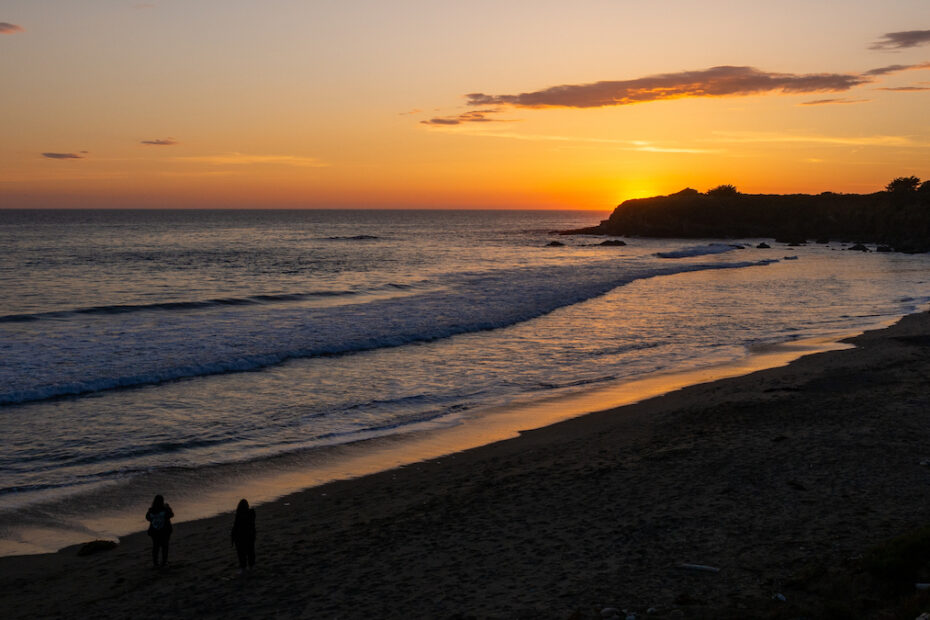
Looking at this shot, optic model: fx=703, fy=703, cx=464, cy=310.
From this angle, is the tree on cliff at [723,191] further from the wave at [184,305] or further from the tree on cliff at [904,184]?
the wave at [184,305]

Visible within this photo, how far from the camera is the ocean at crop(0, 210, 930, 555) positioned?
13.6m

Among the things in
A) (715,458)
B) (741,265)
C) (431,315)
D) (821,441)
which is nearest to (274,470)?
(715,458)

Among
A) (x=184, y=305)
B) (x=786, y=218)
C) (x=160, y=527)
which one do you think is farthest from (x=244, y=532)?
(x=786, y=218)

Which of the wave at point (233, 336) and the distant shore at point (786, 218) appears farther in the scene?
the distant shore at point (786, 218)

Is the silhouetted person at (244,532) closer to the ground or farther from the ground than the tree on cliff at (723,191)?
closer to the ground

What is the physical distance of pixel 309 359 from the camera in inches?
969

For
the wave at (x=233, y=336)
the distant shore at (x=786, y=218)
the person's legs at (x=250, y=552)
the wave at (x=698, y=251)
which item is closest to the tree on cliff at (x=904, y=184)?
the distant shore at (x=786, y=218)

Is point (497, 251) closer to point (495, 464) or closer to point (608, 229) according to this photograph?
point (608, 229)

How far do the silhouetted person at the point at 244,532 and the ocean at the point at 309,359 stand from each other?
307 centimetres

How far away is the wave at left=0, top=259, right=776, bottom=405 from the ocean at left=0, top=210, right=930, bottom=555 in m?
0.13

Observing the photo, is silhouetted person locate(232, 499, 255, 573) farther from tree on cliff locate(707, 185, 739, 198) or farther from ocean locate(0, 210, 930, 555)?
tree on cliff locate(707, 185, 739, 198)

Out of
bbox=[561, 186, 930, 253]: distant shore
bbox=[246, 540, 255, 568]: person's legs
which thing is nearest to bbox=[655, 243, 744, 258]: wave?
bbox=[561, 186, 930, 253]: distant shore

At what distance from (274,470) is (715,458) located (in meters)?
8.33

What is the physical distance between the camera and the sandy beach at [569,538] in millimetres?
7836
